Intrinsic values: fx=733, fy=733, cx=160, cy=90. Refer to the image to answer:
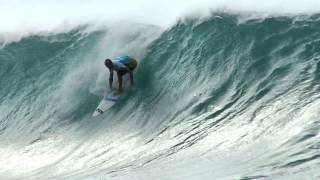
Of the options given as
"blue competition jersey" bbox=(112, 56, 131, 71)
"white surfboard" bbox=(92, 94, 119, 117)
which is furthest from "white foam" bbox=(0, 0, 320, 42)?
"white surfboard" bbox=(92, 94, 119, 117)

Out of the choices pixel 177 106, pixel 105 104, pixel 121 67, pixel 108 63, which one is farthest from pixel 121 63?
pixel 177 106

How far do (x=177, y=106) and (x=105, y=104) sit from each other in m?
1.96

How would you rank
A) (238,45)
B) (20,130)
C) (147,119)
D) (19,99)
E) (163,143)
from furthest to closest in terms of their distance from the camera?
(19,99) < (20,130) < (238,45) < (147,119) < (163,143)

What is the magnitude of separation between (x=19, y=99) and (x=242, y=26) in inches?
222

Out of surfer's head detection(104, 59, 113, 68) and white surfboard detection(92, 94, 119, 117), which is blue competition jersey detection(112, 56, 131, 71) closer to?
surfer's head detection(104, 59, 113, 68)

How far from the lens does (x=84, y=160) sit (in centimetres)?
1294

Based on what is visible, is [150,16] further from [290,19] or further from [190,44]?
[290,19]

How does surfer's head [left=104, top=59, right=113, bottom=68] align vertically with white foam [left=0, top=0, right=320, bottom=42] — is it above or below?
below

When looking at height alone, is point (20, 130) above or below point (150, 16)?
below

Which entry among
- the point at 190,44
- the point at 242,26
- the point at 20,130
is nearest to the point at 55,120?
the point at 20,130

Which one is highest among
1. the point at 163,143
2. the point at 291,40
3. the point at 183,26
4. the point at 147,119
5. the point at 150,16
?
the point at 150,16

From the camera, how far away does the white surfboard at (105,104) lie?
48.9 ft

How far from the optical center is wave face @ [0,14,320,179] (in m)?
10.8

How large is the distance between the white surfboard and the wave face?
20 cm
